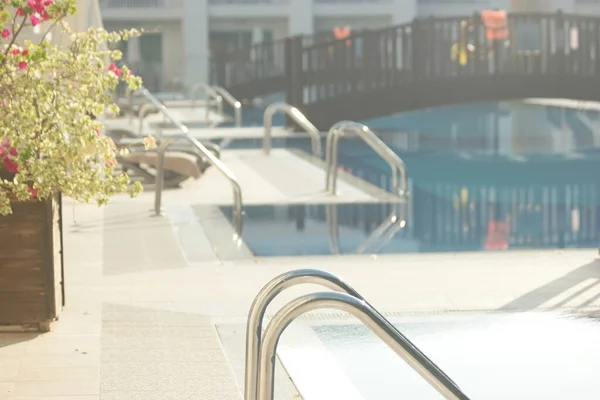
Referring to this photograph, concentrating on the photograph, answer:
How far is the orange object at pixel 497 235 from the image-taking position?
34.3ft

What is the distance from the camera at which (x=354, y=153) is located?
62.2 feet

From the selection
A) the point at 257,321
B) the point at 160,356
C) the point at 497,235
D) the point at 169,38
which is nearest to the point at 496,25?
the point at 497,235

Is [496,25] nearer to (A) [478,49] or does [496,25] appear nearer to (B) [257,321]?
(A) [478,49]

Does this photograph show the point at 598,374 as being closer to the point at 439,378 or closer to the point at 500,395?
the point at 500,395

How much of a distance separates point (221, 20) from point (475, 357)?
37505 millimetres

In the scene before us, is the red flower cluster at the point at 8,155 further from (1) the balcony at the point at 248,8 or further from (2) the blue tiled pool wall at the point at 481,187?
(1) the balcony at the point at 248,8

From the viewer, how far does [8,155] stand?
613 centimetres

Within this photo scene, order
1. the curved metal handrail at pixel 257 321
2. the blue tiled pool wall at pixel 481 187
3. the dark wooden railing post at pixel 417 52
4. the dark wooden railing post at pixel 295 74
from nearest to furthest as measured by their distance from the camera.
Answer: the curved metal handrail at pixel 257 321, the blue tiled pool wall at pixel 481 187, the dark wooden railing post at pixel 417 52, the dark wooden railing post at pixel 295 74

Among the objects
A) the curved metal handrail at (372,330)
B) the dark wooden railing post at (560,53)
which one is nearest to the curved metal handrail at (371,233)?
the curved metal handrail at (372,330)

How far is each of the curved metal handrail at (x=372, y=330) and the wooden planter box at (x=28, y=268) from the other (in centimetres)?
274

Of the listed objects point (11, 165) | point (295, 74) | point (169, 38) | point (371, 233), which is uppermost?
point (11, 165)

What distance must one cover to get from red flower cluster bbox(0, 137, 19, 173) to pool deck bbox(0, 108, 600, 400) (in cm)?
84

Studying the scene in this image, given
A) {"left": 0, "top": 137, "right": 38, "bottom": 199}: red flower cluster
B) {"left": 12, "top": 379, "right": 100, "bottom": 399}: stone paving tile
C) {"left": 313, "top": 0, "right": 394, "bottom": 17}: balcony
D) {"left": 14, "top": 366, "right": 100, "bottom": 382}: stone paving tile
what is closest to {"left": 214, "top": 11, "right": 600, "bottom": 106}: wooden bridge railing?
{"left": 0, "top": 137, "right": 38, "bottom": 199}: red flower cluster

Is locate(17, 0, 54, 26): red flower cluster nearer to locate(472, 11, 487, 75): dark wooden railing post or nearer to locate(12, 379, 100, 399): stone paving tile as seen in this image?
locate(12, 379, 100, 399): stone paving tile
